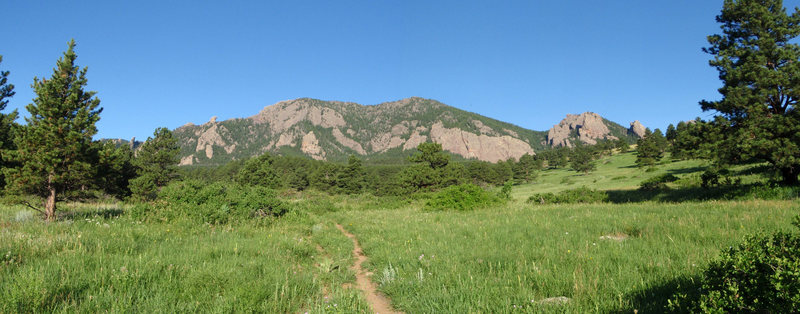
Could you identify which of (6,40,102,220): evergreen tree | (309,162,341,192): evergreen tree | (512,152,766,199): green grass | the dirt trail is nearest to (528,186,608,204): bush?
(512,152,766,199): green grass

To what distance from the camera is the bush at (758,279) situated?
87.0 inches

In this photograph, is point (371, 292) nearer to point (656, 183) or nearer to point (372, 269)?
point (372, 269)

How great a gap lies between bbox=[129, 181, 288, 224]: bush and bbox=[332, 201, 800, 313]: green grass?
21.8ft

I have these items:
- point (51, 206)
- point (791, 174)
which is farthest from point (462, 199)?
point (51, 206)

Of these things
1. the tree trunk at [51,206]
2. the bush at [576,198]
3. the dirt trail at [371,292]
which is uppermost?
the tree trunk at [51,206]

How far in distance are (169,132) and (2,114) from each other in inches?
981

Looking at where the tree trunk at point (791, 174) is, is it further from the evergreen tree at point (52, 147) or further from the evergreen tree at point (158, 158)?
the evergreen tree at point (158, 158)

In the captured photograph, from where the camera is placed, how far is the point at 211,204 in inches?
499

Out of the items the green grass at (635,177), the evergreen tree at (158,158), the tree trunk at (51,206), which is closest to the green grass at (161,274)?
the tree trunk at (51,206)

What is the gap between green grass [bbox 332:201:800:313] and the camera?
4.14 metres

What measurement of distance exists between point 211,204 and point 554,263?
1246cm

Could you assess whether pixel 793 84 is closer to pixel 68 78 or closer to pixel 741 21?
pixel 741 21

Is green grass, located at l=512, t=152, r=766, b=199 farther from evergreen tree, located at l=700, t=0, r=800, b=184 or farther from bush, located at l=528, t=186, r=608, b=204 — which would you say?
bush, located at l=528, t=186, r=608, b=204

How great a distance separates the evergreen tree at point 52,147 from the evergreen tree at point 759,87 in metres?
26.7
